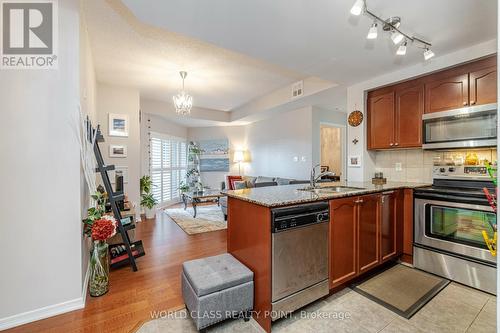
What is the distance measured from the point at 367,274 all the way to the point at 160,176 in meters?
5.36

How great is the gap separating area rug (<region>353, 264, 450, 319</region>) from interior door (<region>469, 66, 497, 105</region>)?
1.88 meters

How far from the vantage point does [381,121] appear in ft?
10.2

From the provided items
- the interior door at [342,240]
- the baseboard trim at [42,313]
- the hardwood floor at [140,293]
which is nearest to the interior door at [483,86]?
the interior door at [342,240]

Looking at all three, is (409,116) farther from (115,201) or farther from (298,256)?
(115,201)

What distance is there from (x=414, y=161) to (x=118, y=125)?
492cm

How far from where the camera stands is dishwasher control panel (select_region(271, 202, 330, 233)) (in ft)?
5.10

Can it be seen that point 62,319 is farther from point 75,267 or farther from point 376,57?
point 376,57

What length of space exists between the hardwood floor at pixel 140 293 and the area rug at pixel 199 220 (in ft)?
1.78

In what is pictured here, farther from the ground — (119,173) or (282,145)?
(282,145)

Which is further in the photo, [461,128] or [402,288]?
[461,128]

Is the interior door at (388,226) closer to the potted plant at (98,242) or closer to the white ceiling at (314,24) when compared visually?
the white ceiling at (314,24)

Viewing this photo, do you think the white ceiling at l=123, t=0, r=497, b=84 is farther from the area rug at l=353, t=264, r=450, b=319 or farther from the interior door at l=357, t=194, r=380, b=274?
the area rug at l=353, t=264, r=450, b=319

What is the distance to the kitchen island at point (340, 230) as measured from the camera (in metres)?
1.62

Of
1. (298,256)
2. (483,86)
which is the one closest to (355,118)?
(483,86)
